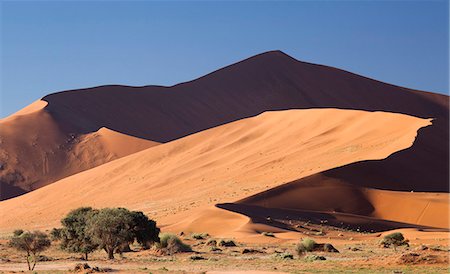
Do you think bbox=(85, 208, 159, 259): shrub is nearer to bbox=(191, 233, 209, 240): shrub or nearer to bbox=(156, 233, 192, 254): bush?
bbox=(156, 233, 192, 254): bush

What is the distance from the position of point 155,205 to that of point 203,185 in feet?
18.3

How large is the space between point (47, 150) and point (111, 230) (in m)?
63.6

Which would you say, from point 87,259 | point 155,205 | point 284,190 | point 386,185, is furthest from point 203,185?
point 87,259

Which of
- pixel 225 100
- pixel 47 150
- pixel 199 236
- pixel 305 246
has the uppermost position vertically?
pixel 225 100

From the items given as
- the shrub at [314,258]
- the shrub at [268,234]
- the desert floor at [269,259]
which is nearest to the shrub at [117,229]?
the desert floor at [269,259]

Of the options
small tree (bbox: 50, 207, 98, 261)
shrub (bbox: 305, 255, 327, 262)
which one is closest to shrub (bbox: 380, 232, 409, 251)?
shrub (bbox: 305, 255, 327, 262)

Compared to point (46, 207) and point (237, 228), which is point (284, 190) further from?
point (46, 207)

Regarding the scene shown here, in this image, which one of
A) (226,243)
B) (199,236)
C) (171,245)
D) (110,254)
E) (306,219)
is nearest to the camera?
(110,254)

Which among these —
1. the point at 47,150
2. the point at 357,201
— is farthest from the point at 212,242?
the point at 47,150

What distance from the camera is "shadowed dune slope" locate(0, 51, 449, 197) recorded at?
109188 millimetres

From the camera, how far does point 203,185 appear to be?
210 ft

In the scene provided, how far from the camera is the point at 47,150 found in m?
96.3

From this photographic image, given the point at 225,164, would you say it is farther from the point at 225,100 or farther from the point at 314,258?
the point at 225,100

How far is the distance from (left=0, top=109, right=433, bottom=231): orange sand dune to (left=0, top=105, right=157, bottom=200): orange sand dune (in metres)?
11.8
